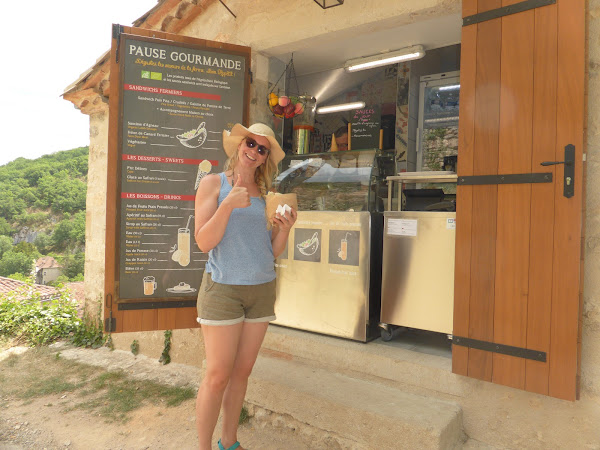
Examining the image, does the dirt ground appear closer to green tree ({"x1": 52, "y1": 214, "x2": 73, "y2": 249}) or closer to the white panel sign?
the white panel sign

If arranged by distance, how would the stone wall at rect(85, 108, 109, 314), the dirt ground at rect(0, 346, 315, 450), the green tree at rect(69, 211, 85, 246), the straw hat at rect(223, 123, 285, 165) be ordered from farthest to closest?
the green tree at rect(69, 211, 85, 246), the stone wall at rect(85, 108, 109, 314), the dirt ground at rect(0, 346, 315, 450), the straw hat at rect(223, 123, 285, 165)

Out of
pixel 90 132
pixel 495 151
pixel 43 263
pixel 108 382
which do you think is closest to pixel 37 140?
pixel 43 263

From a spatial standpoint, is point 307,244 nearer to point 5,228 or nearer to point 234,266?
point 234,266

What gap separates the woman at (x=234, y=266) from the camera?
210 centimetres

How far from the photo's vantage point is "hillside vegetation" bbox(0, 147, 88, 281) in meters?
→ 15.5

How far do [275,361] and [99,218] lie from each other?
3.79m

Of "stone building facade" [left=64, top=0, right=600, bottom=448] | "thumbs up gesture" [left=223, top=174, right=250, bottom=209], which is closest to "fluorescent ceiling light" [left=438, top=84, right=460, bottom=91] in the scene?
"stone building facade" [left=64, top=0, right=600, bottom=448]

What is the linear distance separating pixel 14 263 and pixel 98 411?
15.5 m

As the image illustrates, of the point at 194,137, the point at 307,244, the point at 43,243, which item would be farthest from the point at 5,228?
the point at 307,244

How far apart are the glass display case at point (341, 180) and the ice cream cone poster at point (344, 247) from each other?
24cm

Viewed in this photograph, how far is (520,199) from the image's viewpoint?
2.49m

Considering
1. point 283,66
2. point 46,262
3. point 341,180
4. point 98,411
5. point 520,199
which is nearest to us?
point 520,199

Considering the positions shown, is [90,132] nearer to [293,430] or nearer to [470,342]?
[293,430]

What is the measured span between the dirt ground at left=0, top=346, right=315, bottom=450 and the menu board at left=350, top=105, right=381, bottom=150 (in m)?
3.54
